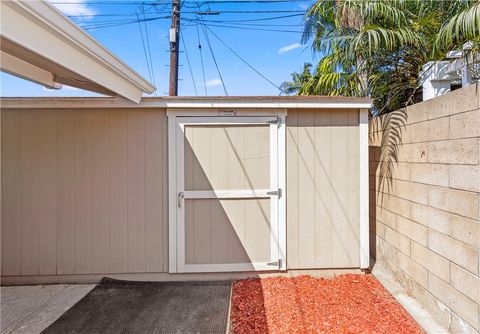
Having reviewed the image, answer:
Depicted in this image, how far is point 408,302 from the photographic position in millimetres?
2846

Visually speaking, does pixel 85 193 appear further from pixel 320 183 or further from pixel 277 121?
pixel 320 183

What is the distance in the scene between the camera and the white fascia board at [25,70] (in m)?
2.38

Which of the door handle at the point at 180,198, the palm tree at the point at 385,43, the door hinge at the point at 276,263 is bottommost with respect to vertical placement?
the door hinge at the point at 276,263

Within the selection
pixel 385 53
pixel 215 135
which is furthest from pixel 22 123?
pixel 385 53

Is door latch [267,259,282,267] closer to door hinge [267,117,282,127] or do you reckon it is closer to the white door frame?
the white door frame

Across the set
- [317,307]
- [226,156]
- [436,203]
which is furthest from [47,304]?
[436,203]

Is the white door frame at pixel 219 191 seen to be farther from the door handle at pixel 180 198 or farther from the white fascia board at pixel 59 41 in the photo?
the white fascia board at pixel 59 41

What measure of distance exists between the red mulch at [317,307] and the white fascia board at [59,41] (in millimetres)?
2348

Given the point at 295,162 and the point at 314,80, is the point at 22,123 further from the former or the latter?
the point at 314,80

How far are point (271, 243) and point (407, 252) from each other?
1384 mm

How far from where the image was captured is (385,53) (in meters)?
4.25

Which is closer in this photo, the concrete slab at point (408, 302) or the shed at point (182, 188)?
the concrete slab at point (408, 302)

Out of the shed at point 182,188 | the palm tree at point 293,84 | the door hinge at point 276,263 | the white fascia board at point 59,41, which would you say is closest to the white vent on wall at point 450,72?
the shed at point 182,188

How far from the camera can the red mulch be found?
2484 mm
